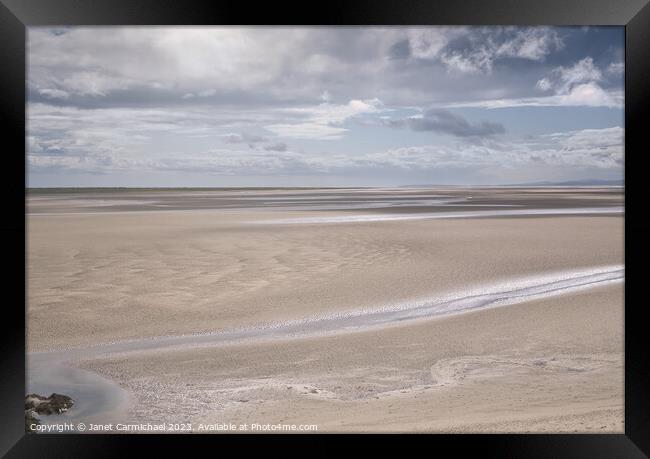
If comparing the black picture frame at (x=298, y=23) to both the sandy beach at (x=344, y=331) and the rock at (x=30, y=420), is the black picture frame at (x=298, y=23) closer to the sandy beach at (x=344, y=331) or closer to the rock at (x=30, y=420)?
the rock at (x=30, y=420)

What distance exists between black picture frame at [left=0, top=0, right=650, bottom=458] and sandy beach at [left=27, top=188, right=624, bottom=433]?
544mm

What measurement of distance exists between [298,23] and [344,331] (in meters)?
2.52

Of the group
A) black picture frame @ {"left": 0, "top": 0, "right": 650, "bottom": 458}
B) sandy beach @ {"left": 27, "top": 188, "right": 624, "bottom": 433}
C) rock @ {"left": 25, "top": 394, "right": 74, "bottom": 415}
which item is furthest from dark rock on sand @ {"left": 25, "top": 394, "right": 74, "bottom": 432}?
black picture frame @ {"left": 0, "top": 0, "right": 650, "bottom": 458}

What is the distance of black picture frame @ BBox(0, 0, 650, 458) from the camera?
2652 mm

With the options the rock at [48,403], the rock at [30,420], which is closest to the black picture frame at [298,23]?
the rock at [30,420]

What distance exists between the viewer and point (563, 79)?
782 inches

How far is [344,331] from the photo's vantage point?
4.45 metres

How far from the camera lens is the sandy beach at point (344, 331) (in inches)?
124

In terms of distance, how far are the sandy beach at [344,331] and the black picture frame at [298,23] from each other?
544mm

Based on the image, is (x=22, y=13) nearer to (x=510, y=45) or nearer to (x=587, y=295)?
(x=587, y=295)

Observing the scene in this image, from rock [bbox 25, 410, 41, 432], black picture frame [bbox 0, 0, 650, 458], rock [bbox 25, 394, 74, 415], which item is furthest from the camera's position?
rock [bbox 25, 394, 74, 415]

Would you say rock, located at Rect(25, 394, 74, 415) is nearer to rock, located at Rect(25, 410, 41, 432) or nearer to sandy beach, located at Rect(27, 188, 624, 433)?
rock, located at Rect(25, 410, 41, 432)

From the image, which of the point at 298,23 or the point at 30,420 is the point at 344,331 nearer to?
the point at 30,420

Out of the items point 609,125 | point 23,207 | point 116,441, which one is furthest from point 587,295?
point 609,125
